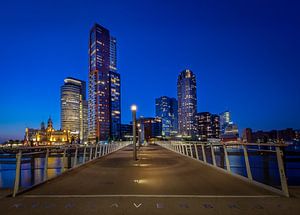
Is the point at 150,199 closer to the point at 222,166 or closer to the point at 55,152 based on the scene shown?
the point at 55,152

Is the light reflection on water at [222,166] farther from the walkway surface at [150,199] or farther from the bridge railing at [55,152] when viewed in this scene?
the walkway surface at [150,199]

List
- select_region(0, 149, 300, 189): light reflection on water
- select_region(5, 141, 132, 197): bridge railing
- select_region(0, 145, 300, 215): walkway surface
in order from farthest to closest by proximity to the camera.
A: select_region(0, 149, 300, 189): light reflection on water, select_region(5, 141, 132, 197): bridge railing, select_region(0, 145, 300, 215): walkway surface

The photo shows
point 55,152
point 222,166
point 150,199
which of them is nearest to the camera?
point 150,199

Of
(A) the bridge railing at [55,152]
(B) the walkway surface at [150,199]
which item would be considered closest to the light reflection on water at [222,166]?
(A) the bridge railing at [55,152]

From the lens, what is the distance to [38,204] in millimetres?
6148

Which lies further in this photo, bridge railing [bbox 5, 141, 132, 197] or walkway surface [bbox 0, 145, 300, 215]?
bridge railing [bbox 5, 141, 132, 197]

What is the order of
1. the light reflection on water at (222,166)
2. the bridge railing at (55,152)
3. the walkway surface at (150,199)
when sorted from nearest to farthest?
the walkway surface at (150,199) < the bridge railing at (55,152) < the light reflection on water at (222,166)

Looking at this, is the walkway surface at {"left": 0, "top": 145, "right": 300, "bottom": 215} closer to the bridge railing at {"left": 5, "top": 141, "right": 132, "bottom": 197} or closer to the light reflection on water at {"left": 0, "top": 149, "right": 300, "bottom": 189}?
the bridge railing at {"left": 5, "top": 141, "right": 132, "bottom": 197}

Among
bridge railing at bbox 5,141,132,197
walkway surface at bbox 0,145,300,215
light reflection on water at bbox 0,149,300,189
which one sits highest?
bridge railing at bbox 5,141,132,197

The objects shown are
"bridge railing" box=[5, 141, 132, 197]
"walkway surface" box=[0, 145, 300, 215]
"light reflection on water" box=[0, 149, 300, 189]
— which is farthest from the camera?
"light reflection on water" box=[0, 149, 300, 189]

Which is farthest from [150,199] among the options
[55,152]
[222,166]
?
[222,166]

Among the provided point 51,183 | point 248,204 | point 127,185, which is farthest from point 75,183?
point 248,204

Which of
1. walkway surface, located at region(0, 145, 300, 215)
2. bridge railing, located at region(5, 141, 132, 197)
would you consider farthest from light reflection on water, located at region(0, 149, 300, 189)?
walkway surface, located at region(0, 145, 300, 215)

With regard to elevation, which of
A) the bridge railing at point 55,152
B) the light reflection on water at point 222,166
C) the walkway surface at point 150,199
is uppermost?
the bridge railing at point 55,152
